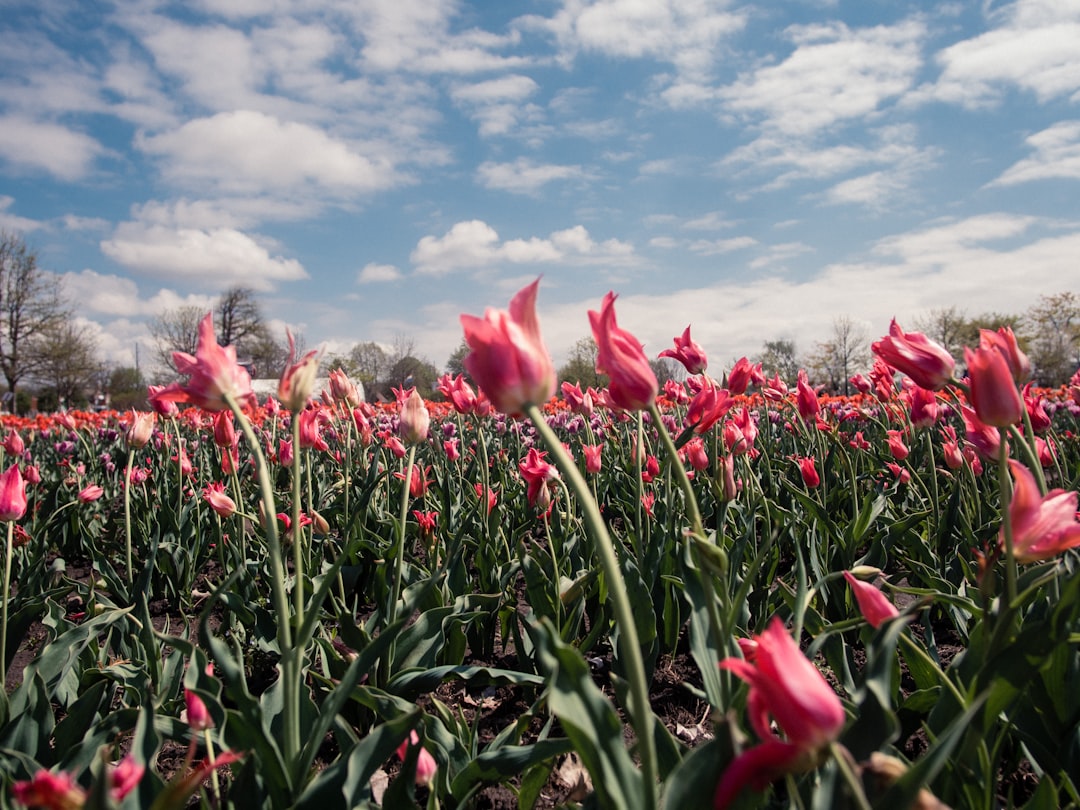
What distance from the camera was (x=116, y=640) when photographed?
2324 millimetres

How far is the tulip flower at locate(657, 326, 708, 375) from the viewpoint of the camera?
247 centimetres

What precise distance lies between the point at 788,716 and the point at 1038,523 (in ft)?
2.01

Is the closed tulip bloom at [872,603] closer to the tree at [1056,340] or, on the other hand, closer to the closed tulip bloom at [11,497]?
the closed tulip bloom at [11,497]

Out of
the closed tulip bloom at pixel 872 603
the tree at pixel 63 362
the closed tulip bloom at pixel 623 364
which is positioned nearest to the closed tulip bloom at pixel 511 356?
the closed tulip bloom at pixel 623 364

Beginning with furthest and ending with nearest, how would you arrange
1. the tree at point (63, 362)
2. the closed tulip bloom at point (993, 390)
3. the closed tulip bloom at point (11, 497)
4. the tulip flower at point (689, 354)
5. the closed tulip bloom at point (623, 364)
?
the tree at point (63, 362)
the tulip flower at point (689, 354)
the closed tulip bloom at point (11, 497)
the closed tulip bloom at point (993, 390)
the closed tulip bloom at point (623, 364)

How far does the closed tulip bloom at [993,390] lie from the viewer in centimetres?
110

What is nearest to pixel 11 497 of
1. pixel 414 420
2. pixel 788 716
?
pixel 414 420

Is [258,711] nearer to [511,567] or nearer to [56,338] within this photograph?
[511,567]

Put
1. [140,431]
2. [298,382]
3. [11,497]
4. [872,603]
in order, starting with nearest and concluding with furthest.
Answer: [872,603], [298,382], [11,497], [140,431]

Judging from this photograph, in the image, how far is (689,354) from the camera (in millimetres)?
2477

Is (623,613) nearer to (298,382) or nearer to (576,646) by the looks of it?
(298,382)

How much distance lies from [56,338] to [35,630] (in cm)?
4490

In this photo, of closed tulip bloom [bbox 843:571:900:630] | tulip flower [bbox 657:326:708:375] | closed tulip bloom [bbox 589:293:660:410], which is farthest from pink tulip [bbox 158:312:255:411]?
tulip flower [bbox 657:326:708:375]

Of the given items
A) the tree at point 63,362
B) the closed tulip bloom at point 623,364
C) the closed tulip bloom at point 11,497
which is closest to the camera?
the closed tulip bloom at point 623,364
